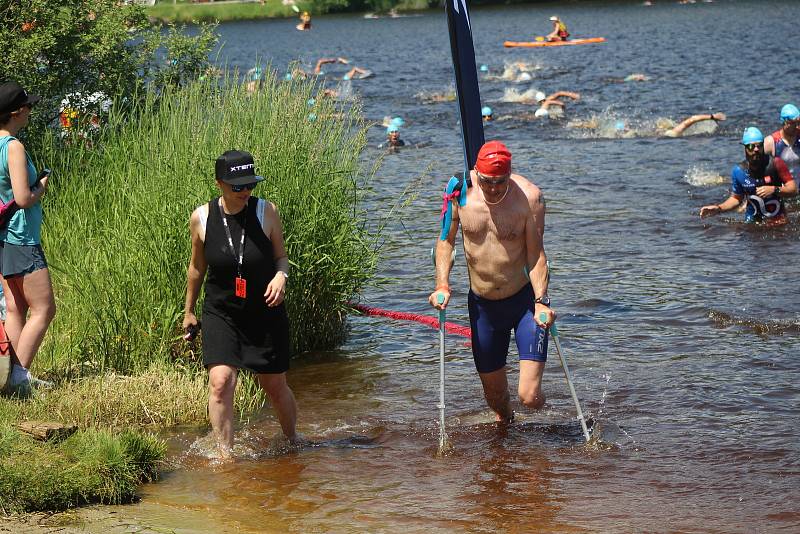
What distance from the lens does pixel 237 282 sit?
6789mm

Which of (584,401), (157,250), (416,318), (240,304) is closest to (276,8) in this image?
(416,318)

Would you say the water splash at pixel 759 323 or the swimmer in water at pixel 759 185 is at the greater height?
the swimmer in water at pixel 759 185

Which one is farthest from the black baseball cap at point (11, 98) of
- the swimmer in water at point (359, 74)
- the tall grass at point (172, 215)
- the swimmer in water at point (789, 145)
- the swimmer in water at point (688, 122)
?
the swimmer in water at point (359, 74)

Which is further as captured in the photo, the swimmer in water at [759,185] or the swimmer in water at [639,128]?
the swimmer in water at [639,128]

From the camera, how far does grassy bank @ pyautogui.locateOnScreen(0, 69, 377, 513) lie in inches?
310

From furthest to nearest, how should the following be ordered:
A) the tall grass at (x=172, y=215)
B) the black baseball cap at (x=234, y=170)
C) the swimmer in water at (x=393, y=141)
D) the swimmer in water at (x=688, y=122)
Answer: the swimmer in water at (x=688, y=122)
the swimmer in water at (x=393, y=141)
the tall grass at (x=172, y=215)
the black baseball cap at (x=234, y=170)

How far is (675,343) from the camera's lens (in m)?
10.8

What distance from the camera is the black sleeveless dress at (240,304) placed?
22.4ft

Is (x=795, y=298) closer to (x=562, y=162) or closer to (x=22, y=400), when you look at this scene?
(x=22, y=400)

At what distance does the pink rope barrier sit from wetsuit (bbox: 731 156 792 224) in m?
5.63

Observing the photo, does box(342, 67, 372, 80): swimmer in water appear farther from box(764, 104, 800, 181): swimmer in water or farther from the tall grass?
the tall grass

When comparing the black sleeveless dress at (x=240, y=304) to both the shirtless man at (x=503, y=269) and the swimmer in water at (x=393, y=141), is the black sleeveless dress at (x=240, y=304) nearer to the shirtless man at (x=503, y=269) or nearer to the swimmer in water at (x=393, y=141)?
the shirtless man at (x=503, y=269)

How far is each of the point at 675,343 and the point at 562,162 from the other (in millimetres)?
12562

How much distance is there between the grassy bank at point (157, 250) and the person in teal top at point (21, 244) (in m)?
0.34
